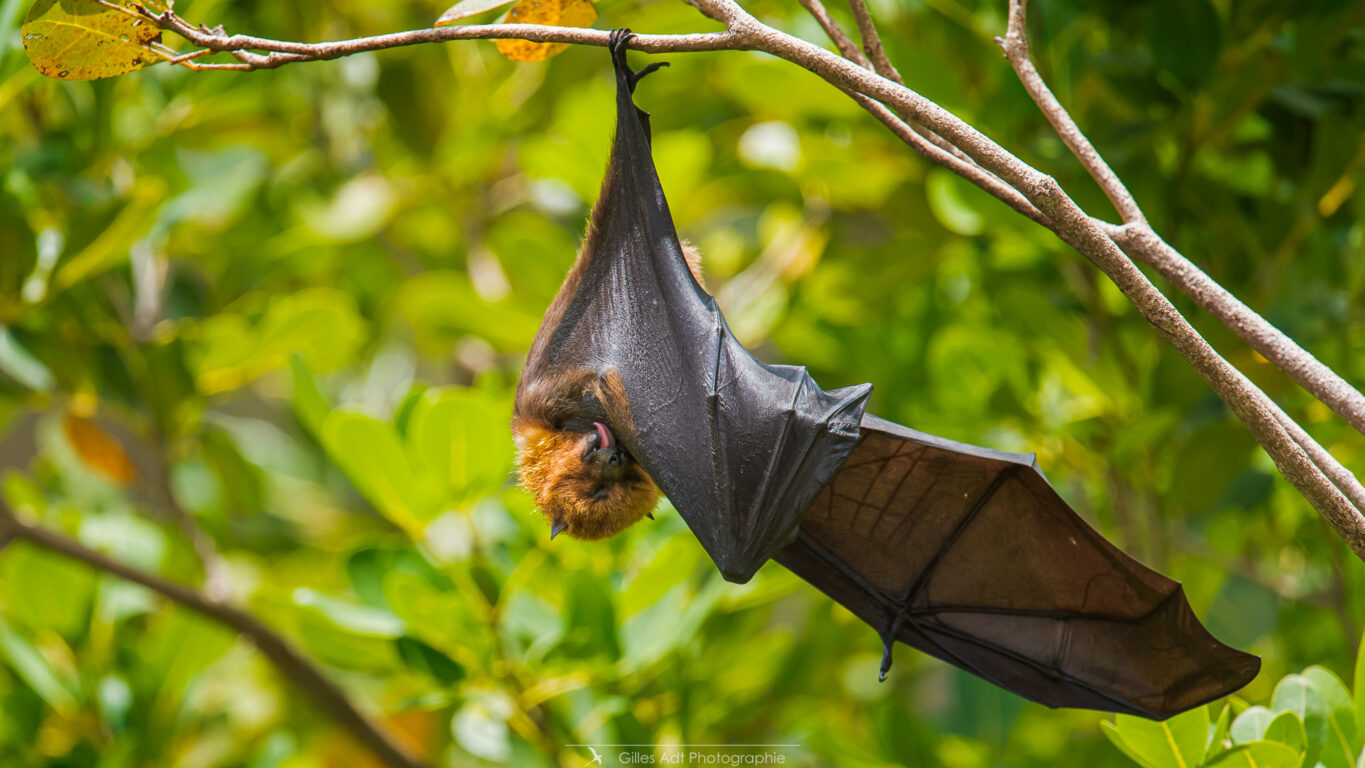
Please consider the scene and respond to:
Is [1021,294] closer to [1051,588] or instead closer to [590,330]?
[1051,588]

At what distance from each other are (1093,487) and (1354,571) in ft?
1.99

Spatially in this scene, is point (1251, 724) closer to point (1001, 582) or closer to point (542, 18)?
point (1001, 582)

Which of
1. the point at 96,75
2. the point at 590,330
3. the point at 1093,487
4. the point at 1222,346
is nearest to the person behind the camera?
the point at 96,75

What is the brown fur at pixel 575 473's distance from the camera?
1.44 m

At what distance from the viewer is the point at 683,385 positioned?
1356mm

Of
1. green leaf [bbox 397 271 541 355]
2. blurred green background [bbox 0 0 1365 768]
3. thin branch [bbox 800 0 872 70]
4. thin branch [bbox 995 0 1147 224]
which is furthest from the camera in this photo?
green leaf [bbox 397 271 541 355]

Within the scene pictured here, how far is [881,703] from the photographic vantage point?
195cm

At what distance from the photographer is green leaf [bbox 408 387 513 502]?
1.76 m

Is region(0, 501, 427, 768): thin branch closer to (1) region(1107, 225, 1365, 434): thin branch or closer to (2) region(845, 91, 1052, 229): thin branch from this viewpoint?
(2) region(845, 91, 1052, 229): thin branch

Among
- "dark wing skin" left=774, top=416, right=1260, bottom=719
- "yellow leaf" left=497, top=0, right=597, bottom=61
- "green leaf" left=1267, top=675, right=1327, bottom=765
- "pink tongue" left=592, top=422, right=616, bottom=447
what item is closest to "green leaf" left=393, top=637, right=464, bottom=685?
"pink tongue" left=592, top=422, right=616, bottom=447

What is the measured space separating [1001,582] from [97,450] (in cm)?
225

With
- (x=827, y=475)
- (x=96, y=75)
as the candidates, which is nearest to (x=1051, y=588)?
(x=827, y=475)

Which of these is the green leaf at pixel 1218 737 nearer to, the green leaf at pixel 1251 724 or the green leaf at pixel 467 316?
the green leaf at pixel 1251 724

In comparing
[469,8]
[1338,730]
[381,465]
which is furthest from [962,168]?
[381,465]
